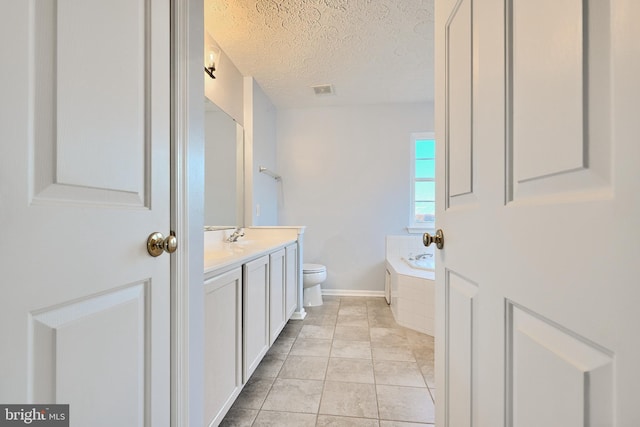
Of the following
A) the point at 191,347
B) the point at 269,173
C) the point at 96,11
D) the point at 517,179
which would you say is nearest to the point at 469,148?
the point at 517,179

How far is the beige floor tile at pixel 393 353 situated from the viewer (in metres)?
2.07

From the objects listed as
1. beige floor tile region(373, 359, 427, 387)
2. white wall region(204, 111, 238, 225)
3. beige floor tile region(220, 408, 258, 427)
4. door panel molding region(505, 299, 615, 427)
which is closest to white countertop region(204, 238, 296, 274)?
white wall region(204, 111, 238, 225)

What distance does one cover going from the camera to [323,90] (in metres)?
3.30

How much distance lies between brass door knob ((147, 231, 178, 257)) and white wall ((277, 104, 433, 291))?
9.95ft

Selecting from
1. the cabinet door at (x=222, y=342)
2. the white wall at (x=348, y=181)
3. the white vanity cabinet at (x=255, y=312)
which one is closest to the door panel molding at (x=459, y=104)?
the cabinet door at (x=222, y=342)

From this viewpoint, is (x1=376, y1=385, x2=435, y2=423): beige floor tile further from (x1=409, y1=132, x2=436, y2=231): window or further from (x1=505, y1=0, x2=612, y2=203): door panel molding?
(x1=409, y1=132, x2=436, y2=231): window

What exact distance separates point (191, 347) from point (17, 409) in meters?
0.48

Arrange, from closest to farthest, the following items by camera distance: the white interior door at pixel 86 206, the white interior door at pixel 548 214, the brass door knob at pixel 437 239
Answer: the white interior door at pixel 548 214, the white interior door at pixel 86 206, the brass door knob at pixel 437 239

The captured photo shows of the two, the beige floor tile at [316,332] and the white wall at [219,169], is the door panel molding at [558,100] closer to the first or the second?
the white wall at [219,169]

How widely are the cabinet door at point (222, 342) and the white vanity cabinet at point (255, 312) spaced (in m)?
0.06

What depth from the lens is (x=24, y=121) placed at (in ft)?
1.62

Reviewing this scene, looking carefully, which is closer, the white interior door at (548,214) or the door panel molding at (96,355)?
the white interior door at (548,214)

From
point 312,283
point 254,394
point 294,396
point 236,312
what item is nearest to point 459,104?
point 236,312

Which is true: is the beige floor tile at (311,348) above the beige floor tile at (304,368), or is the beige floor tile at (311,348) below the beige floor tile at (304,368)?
below
